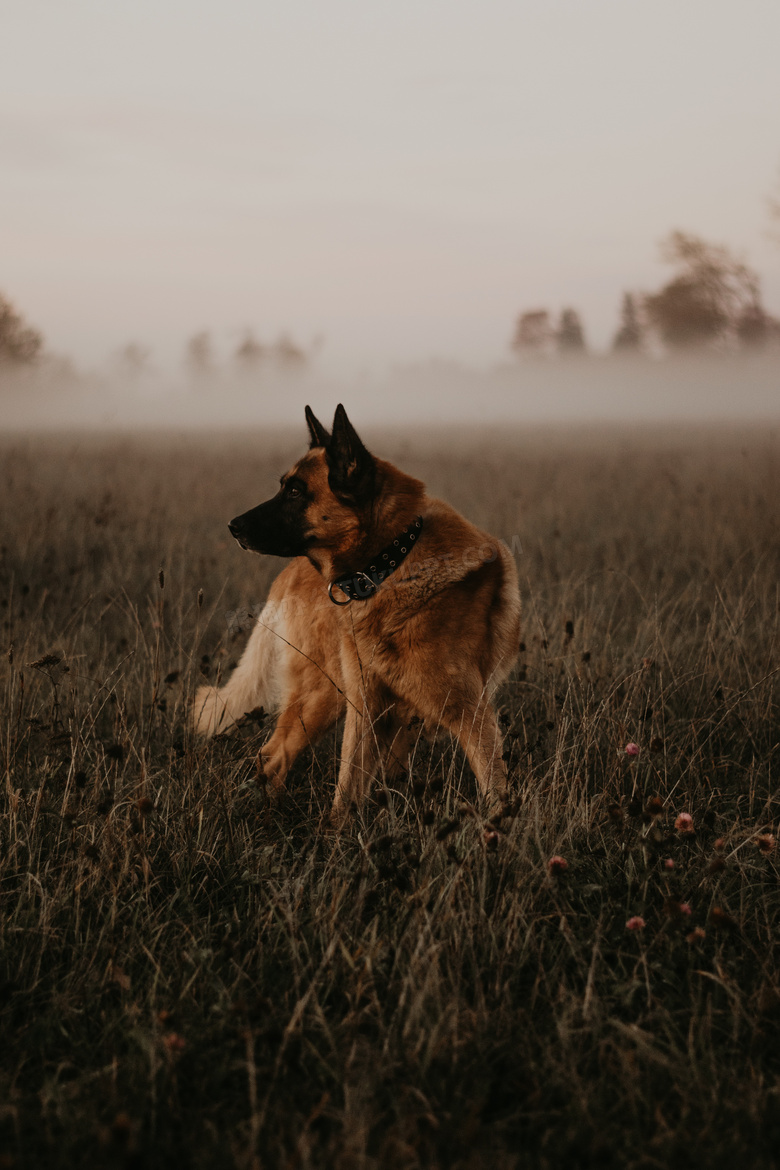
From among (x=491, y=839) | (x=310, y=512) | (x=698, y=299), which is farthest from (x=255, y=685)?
(x=698, y=299)

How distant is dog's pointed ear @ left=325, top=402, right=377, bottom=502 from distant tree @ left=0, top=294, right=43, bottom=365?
170 feet

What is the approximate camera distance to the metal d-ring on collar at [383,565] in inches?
115

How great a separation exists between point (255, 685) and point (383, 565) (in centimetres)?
85

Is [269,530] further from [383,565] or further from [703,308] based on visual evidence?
[703,308]

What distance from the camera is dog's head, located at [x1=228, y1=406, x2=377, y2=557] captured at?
2.98m

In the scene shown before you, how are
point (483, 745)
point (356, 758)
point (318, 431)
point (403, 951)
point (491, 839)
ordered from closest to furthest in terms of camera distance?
point (403, 951) → point (491, 839) → point (483, 745) → point (356, 758) → point (318, 431)

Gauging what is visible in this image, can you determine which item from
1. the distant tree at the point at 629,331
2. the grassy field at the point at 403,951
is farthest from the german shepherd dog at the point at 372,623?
the distant tree at the point at 629,331

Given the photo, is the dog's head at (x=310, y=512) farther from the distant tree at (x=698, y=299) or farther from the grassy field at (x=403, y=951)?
the distant tree at (x=698, y=299)

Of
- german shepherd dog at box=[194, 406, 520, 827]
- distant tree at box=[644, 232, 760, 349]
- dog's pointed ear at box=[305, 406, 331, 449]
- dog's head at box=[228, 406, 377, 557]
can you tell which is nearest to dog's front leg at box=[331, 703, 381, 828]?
german shepherd dog at box=[194, 406, 520, 827]

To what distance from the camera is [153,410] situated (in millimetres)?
65938

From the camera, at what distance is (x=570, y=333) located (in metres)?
76.7

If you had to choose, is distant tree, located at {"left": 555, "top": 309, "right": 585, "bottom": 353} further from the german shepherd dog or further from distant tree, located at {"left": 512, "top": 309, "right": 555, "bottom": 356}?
the german shepherd dog

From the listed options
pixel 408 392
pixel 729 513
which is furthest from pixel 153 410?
pixel 729 513

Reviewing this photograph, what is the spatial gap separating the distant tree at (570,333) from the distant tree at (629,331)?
21.5 ft
